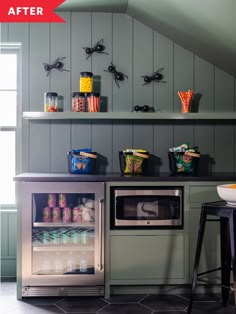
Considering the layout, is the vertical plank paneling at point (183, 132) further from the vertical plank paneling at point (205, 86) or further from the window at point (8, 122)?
the window at point (8, 122)

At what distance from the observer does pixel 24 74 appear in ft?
12.8

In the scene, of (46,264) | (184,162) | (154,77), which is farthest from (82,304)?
(154,77)

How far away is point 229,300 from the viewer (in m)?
3.35

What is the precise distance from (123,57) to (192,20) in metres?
0.88

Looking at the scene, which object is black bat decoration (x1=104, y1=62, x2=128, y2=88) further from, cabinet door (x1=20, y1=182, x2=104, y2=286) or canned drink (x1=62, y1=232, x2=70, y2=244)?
canned drink (x1=62, y1=232, x2=70, y2=244)

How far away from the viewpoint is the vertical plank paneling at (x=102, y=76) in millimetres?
3938

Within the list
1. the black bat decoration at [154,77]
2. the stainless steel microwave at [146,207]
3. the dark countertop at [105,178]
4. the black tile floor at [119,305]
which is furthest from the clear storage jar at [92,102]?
the black tile floor at [119,305]

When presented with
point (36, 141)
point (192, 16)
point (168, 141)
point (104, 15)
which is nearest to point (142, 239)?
point (168, 141)

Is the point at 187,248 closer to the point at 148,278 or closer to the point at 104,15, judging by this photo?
the point at 148,278

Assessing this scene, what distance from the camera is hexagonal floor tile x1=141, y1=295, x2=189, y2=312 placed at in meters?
3.17

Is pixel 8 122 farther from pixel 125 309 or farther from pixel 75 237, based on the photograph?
pixel 125 309

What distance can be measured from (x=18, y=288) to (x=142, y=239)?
99 cm

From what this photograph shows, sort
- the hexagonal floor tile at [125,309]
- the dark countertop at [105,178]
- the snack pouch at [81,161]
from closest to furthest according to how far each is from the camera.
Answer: the hexagonal floor tile at [125,309] → the dark countertop at [105,178] → the snack pouch at [81,161]

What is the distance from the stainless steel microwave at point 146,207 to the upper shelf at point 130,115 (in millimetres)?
613
